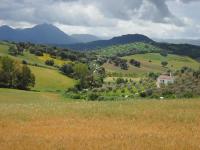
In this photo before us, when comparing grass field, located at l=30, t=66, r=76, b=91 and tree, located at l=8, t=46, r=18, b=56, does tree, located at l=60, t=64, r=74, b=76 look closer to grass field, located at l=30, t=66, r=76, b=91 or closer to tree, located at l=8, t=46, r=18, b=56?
grass field, located at l=30, t=66, r=76, b=91

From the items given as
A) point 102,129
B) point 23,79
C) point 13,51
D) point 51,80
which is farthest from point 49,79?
point 102,129

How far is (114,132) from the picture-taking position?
964 inches

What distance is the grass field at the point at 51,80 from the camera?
5556 inches

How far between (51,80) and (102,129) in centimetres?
12267

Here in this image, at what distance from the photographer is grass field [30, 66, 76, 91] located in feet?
463

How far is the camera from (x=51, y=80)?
147625 millimetres

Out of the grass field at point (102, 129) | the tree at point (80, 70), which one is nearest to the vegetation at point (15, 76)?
the tree at point (80, 70)

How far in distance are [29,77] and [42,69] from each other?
108ft

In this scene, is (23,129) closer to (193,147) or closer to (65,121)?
(65,121)

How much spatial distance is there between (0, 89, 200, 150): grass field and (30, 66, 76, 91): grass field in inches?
3991

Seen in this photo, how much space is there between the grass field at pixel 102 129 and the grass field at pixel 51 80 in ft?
333

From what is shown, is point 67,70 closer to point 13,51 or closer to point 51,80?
point 51,80

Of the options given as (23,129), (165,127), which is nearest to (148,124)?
(165,127)

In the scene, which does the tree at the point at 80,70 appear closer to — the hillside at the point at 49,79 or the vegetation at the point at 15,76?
the hillside at the point at 49,79
